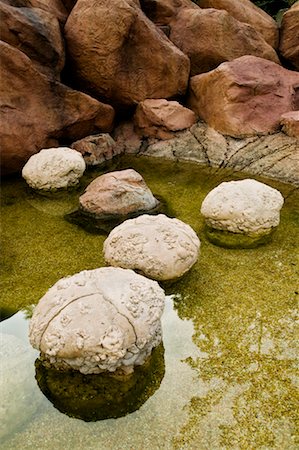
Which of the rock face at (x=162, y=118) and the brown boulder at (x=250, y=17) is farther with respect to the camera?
the brown boulder at (x=250, y=17)

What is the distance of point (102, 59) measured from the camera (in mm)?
5520

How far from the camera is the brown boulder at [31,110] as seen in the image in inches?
184

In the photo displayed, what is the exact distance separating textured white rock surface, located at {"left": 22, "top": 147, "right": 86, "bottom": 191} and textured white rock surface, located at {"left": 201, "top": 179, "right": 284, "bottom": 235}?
5.30 ft

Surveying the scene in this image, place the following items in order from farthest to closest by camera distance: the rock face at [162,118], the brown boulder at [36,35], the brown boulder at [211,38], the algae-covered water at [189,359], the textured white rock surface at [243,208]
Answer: the brown boulder at [211,38] → the rock face at [162,118] → the brown boulder at [36,35] → the textured white rock surface at [243,208] → the algae-covered water at [189,359]

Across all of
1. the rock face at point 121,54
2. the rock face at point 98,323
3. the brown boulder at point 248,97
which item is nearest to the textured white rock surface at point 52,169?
the rock face at point 121,54

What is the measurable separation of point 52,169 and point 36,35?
5.78 feet

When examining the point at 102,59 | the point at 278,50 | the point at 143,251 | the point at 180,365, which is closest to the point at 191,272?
the point at 143,251

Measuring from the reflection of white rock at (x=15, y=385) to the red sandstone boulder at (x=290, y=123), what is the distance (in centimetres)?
394

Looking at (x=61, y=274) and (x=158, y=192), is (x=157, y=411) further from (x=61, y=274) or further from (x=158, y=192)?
(x=158, y=192)

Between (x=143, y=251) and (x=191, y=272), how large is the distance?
18.2 inches

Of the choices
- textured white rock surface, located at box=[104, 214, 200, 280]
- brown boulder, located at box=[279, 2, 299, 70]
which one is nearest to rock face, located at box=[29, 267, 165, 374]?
textured white rock surface, located at box=[104, 214, 200, 280]

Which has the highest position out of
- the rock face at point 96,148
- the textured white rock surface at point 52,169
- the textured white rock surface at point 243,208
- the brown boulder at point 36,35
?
the brown boulder at point 36,35

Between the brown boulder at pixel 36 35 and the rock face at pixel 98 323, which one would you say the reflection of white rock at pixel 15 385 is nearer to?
the rock face at pixel 98 323

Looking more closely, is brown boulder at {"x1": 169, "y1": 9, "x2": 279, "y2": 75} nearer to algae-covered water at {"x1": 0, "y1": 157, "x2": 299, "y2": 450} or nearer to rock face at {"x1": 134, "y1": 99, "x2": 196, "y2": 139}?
rock face at {"x1": 134, "y1": 99, "x2": 196, "y2": 139}
